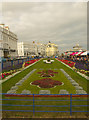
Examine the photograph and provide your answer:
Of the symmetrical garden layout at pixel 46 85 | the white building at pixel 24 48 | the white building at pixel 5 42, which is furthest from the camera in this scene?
the white building at pixel 24 48

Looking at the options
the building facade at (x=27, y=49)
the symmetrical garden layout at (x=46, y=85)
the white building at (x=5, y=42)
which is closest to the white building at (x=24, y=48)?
the building facade at (x=27, y=49)

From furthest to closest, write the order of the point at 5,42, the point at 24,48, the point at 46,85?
the point at 24,48, the point at 5,42, the point at 46,85

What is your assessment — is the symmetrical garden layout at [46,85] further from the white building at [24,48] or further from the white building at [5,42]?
the white building at [24,48]

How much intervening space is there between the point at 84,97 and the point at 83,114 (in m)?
2.21

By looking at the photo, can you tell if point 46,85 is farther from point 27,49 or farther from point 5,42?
point 27,49

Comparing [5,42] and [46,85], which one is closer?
[46,85]

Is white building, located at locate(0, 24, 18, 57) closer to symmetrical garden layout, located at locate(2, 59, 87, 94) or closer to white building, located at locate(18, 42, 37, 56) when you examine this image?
white building, located at locate(18, 42, 37, 56)

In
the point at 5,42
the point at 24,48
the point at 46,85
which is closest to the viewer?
the point at 46,85

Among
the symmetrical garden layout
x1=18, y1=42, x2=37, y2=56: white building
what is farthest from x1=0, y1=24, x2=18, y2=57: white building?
the symmetrical garden layout

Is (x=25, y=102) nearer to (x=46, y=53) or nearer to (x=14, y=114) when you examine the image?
(x=14, y=114)

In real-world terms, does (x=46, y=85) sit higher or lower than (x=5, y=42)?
lower

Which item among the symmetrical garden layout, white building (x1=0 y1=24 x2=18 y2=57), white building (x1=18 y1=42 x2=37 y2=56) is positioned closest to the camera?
the symmetrical garden layout

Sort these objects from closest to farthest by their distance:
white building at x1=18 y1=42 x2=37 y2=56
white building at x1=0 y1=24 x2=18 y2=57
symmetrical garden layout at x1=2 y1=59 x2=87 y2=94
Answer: symmetrical garden layout at x1=2 y1=59 x2=87 y2=94 → white building at x1=0 y1=24 x2=18 y2=57 → white building at x1=18 y1=42 x2=37 y2=56

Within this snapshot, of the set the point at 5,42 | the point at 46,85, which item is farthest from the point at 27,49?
the point at 46,85
